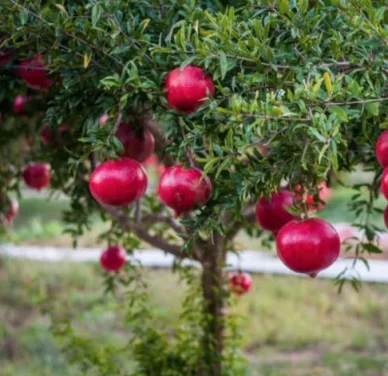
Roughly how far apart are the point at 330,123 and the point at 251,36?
245 mm

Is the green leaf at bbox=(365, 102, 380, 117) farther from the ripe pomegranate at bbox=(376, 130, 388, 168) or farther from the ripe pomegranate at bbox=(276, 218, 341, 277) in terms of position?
the ripe pomegranate at bbox=(276, 218, 341, 277)

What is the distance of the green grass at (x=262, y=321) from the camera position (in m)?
4.94

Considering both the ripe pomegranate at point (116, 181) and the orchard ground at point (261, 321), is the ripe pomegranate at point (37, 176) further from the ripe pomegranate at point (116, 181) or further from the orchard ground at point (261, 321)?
the orchard ground at point (261, 321)

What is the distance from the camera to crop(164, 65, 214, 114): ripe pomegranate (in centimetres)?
141

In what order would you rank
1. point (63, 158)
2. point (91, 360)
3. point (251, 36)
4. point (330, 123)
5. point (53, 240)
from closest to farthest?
point (330, 123)
point (251, 36)
point (63, 158)
point (91, 360)
point (53, 240)

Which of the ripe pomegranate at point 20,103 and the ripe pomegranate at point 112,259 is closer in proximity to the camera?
the ripe pomegranate at point 20,103

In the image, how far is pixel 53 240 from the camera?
384 inches

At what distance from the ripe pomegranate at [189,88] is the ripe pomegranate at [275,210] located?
32 centimetres

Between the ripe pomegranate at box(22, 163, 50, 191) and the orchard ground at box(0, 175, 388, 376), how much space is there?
155 centimetres

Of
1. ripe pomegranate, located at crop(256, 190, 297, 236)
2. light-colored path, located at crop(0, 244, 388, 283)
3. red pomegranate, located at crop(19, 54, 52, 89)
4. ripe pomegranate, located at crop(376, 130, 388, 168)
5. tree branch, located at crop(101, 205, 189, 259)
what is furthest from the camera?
light-colored path, located at crop(0, 244, 388, 283)

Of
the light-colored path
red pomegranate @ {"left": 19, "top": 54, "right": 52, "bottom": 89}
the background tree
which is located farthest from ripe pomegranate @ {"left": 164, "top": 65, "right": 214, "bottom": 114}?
the light-colored path

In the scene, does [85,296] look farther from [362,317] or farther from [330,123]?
[330,123]

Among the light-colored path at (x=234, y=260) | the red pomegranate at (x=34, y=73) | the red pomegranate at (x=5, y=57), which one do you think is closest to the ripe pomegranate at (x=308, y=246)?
the red pomegranate at (x=34, y=73)

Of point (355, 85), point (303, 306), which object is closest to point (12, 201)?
point (355, 85)
